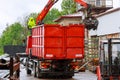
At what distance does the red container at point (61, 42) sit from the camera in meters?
26.3

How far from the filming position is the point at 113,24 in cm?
3700

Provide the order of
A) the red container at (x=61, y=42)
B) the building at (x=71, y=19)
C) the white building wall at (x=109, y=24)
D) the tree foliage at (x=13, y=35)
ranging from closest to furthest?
the red container at (x=61, y=42) < the white building wall at (x=109, y=24) < the building at (x=71, y=19) < the tree foliage at (x=13, y=35)

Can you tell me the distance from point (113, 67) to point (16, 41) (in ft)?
314

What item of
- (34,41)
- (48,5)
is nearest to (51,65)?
(34,41)

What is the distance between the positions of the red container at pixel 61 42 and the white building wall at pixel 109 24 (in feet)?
28.9

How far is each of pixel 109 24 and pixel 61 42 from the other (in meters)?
12.3

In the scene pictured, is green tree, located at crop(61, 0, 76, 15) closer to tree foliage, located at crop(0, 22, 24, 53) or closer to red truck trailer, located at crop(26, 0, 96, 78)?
tree foliage, located at crop(0, 22, 24, 53)

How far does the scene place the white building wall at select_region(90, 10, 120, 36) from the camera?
35581 millimetres

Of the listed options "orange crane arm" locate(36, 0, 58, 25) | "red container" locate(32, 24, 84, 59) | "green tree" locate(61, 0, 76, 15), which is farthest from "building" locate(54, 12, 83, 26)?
"red container" locate(32, 24, 84, 59)

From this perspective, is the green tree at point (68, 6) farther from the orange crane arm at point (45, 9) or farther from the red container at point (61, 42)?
the red container at point (61, 42)

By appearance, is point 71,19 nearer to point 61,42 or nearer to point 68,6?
point 68,6

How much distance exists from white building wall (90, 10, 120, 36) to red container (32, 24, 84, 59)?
8823 mm

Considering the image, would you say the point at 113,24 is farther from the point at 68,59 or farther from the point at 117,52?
the point at 117,52

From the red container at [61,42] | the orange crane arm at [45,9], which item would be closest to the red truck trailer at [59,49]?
the red container at [61,42]
